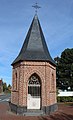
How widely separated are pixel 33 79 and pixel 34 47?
3.02m

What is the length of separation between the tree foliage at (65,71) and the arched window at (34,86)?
2730 cm

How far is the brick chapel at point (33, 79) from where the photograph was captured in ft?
64.1

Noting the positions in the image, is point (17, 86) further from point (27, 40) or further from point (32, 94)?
point (27, 40)

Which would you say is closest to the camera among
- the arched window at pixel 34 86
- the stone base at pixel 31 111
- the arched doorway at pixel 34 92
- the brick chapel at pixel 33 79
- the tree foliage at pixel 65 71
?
the stone base at pixel 31 111

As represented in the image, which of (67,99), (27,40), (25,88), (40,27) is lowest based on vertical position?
(67,99)

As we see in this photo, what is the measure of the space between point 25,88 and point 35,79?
173cm

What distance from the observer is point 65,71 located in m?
49.5

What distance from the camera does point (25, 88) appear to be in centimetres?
1964

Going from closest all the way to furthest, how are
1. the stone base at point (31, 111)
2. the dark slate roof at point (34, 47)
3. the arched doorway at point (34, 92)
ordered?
1. the stone base at point (31, 111)
2. the dark slate roof at point (34, 47)
3. the arched doorway at point (34, 92)

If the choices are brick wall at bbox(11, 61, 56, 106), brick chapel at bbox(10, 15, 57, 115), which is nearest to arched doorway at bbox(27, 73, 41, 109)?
brick chapel at bbox(10, 15, 57, 115)

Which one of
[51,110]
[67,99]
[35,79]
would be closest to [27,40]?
[35,79]

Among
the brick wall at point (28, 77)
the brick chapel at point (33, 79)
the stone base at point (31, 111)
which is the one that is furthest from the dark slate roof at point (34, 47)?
the stone base at point (31, 111)

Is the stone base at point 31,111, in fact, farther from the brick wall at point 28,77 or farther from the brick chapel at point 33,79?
the brick wall at point 28,77

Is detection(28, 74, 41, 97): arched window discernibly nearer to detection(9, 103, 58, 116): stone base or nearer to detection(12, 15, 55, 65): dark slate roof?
detection(12, 15, 55, 65): dark slate roof
